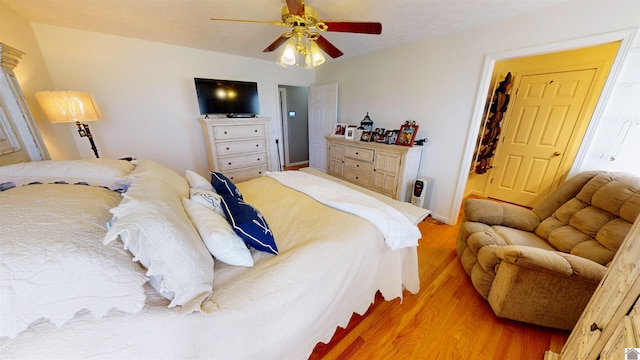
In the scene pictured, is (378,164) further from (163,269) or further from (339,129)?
(163,269)

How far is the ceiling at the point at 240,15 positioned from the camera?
5.60 ft

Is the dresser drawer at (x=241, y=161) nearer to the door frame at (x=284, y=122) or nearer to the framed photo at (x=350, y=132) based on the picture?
the door frame at (x=284, y=122)

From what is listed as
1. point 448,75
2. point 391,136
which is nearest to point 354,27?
point 448,75

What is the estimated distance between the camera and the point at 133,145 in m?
2.75

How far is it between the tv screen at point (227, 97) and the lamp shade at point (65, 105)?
1.18 meters

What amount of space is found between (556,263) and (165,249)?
2.02m

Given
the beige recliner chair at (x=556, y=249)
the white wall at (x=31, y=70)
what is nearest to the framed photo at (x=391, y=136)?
the beige recliner chair at (x=556, y=249)

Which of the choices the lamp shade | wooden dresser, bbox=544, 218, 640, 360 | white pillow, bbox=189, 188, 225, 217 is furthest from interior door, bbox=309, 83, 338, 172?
wooden dresser, bbox=544, 218, 640, 360

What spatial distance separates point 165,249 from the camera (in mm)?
727

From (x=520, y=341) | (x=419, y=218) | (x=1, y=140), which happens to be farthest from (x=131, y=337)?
(x=520, y=341)

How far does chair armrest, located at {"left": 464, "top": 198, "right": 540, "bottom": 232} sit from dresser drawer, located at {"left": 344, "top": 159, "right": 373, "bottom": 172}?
1.41 metres

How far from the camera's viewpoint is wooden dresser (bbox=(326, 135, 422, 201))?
106 inches

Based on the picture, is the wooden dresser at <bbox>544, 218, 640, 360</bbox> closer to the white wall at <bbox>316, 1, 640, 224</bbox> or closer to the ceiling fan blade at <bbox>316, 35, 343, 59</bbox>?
the white wall at <bbox>316, 1, 640, 224</bbox>

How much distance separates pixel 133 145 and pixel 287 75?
268 cm
